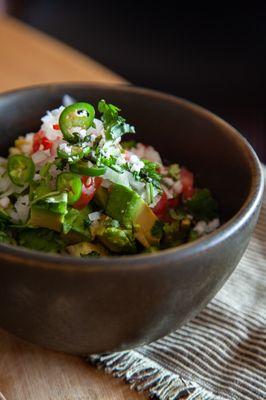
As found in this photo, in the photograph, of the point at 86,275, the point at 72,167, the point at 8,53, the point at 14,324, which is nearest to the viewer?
the point at 86,275

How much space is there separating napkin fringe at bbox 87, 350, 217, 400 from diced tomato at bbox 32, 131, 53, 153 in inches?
14.9

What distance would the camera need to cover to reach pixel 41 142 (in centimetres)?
111

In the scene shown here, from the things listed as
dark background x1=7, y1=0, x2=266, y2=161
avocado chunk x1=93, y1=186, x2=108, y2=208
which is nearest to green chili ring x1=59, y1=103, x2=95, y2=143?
avocado chunk x1=93, y1=186, x2=108, y2=208

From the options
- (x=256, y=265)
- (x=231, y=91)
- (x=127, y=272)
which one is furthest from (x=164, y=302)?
(x=231, y=91)

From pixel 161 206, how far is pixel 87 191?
0.17m

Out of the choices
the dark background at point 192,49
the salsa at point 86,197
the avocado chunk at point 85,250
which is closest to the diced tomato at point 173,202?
the salsa at point 86,197

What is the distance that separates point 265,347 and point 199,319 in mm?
126

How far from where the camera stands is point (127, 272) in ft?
2.54

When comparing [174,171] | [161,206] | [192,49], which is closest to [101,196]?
[161,206]

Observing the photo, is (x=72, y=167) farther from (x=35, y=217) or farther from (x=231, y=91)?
(x=231, y=91)

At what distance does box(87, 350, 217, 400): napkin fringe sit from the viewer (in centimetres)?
94

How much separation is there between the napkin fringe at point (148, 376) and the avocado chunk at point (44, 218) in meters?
0.22

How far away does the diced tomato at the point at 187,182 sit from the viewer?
120cm

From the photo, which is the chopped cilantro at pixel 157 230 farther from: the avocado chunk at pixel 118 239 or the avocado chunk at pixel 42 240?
the avocado chunk at pixel 42 240
